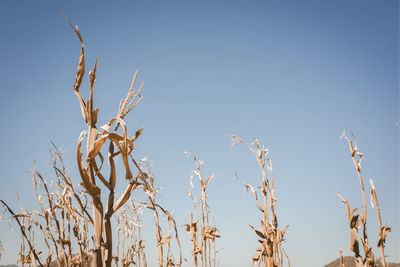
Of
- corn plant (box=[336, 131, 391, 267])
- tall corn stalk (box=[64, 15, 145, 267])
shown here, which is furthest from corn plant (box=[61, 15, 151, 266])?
corn plant (box=[336, 131, 391, 267])

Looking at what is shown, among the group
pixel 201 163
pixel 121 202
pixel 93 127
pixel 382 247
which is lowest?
pixel 382 247

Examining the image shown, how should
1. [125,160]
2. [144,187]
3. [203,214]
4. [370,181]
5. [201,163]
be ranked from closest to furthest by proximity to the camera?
[125,160], [144,187], [370,181], [203,214], [201,163]

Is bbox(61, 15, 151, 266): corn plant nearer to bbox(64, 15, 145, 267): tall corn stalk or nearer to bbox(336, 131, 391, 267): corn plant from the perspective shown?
bbox(64, 15, 145, 267): tall corn stalk

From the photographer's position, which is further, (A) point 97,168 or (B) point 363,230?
(B) point 363,230

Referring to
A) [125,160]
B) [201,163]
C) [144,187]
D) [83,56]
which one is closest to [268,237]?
[201,163]

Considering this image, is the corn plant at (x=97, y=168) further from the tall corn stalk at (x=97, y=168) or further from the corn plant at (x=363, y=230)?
the corn plant at (x=363, y=230)

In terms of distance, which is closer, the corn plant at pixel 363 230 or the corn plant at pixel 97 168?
the corn plant at pixel 97 168

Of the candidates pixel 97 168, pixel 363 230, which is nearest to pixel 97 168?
pixel 97 168

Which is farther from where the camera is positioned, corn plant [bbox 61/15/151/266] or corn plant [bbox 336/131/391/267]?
corn plant [bbox 336/131/391/267]

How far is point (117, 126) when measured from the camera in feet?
2.52

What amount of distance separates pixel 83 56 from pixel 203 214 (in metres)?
2.24

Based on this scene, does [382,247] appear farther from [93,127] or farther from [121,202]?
[93,127]

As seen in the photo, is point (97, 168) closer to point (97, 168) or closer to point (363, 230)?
point (97, 168)

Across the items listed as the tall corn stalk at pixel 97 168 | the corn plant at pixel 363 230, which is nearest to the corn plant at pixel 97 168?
the tall corn stalk at pixel 97 168
